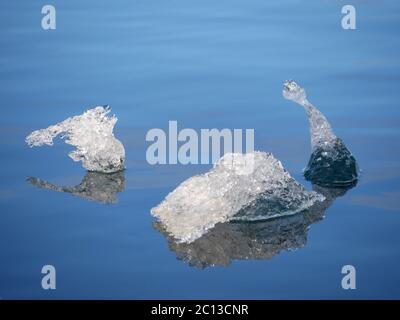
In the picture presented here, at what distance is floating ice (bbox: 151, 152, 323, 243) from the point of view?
7.56m

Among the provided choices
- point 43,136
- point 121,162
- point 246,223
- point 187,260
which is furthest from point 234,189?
point 43,136

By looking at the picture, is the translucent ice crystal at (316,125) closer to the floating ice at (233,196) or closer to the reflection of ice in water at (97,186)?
the floating ice at (233,196)

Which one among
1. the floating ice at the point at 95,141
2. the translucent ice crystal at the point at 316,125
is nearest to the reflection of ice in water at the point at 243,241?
the translucent ice crystal at the point at 316,125

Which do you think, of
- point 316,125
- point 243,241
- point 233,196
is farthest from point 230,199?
point 316,125

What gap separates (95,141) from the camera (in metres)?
Answer: 8.96

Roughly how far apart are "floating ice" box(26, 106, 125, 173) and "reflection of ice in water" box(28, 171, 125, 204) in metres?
0.11

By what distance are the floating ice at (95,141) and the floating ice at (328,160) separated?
1.91m

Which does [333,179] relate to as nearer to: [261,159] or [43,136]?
[261,159]

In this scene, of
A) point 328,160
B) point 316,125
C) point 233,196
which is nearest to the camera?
point 233,196

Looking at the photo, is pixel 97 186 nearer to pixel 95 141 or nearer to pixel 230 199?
pixel 95 141

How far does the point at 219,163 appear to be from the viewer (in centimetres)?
788

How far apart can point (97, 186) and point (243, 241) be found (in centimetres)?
197

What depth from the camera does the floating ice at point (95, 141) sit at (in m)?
8.95

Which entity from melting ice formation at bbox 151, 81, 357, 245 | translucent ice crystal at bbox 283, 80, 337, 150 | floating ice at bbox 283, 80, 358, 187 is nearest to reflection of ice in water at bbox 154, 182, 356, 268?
melting ice formation at bbox 151, 81, 357, 245
